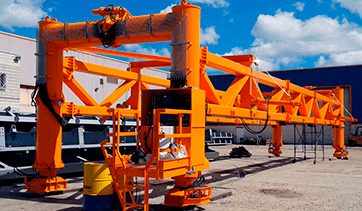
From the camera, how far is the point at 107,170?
24.5ft

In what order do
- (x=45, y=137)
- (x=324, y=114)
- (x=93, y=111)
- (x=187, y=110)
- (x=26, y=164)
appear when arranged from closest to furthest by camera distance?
1. (x=187, y=110)
2. (x=45, y=137)
3. (x=93, y=111)
4. (x=26, y=164)
5. (x=324, y=114)

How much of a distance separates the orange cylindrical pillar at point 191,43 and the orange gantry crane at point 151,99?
2 centimetres

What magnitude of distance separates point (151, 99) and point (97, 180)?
6.64 feet

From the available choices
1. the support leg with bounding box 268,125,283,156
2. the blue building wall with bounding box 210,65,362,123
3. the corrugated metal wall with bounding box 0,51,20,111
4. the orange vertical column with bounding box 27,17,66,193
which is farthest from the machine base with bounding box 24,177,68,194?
the blue building wall with bounding box 210,65,362,123

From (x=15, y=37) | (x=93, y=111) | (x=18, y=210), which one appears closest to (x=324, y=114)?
(x=93, y=111)

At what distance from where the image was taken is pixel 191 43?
8094 mm

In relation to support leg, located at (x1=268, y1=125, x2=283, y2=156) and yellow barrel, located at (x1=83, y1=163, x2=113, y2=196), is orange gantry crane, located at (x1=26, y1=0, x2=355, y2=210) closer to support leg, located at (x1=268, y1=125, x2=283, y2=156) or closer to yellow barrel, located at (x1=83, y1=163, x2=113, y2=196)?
yellow barrel, located at (x1=83, y1=163, x2=113, y2=196)

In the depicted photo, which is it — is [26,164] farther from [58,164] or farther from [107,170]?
[107,170]

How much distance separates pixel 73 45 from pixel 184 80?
3.71 meters

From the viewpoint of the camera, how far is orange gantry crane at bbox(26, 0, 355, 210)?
6938 millimetres

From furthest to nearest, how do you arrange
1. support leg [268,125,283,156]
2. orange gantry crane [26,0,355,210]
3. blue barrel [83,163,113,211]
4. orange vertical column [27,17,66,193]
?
support leg [268,125,283,156] → orange vertical column [27,17,66,193] → blue barrel [83,163,113,211] → orange gantry crane [26,0,355,210]

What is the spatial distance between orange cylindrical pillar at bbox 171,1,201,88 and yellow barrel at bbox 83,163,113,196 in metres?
2.50

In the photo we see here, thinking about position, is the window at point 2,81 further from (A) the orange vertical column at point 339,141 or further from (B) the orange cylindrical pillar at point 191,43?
(A) the orange vertical column at point 339,141

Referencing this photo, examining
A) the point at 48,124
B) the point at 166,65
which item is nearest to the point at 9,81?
the point at 166,65
